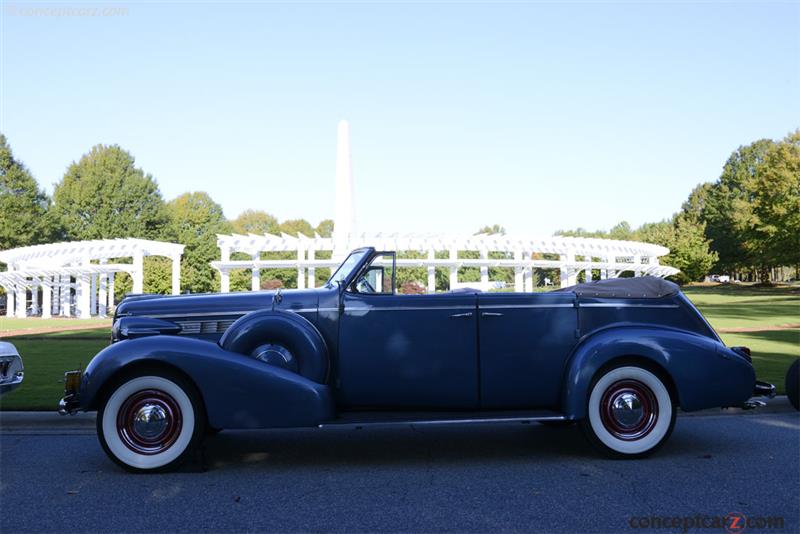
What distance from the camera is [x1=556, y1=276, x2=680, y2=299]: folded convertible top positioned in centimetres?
595

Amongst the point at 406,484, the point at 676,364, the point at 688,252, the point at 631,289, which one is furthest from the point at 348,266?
the point at 688,252

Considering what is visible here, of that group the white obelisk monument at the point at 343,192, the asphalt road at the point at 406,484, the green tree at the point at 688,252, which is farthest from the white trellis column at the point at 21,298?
the green tree at the point at 688,252

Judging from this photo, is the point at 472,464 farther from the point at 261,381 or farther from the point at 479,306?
the point at 261,381

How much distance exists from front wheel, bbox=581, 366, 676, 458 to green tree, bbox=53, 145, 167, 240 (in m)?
61.6

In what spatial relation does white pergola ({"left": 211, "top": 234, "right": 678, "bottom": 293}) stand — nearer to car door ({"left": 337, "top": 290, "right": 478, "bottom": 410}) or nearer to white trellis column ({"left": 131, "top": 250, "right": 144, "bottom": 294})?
white trellis column ({"left": 131, "top": 250, "right": 144, "bottom": 294})

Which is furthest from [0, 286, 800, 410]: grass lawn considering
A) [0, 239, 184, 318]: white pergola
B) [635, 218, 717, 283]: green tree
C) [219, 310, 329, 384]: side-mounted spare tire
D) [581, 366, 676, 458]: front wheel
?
Answer: [635, 218, 717, 283]: green tree

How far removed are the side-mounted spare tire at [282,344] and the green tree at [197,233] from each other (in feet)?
184

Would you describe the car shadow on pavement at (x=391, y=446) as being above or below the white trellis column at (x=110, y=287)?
below

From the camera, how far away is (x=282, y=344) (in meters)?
5.46

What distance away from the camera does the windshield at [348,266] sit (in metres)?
5.92

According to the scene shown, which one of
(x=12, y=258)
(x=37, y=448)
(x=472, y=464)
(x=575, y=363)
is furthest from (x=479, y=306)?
(x=12, y=258)

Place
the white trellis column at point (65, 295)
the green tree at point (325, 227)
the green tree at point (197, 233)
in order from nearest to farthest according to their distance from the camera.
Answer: the white trellis column at point (65, 295)
the green tree at point (197, 233)
the green tree at point (325, 227)

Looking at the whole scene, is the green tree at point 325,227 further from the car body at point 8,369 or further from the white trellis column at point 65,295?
the car body at point 8,369

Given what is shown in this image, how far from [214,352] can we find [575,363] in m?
2.83
